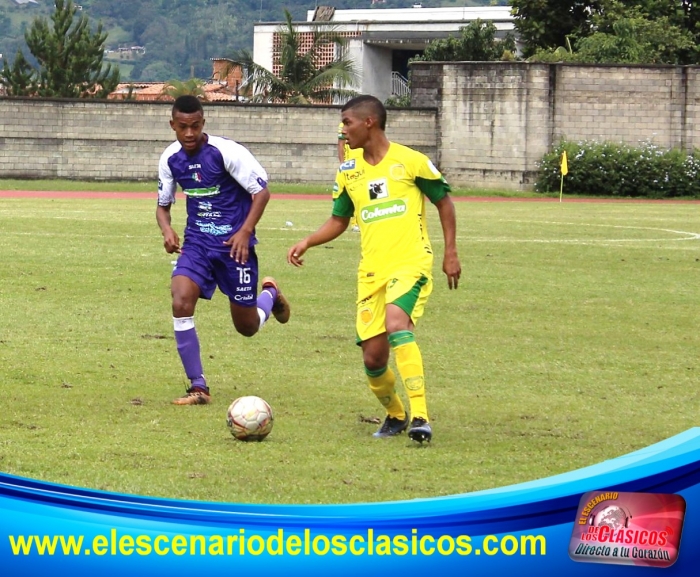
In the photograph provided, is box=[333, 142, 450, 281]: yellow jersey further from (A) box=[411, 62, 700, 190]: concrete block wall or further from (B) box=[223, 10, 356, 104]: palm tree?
(B) box=[223, 10, 356, 104]: palm tree

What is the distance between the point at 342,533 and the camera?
2.59 metres

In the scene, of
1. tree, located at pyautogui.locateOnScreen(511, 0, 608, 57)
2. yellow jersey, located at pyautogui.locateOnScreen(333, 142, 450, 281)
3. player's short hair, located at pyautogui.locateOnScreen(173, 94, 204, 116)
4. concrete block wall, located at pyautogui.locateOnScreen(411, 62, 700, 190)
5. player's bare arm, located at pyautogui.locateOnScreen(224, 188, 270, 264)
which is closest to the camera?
yellow jersey, located at pyautogui.locateOnScreen(333, 142, 450, 281)

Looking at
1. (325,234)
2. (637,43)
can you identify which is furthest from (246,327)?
(637,43)

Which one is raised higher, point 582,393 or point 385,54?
point 385,54

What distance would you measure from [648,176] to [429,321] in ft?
89.4

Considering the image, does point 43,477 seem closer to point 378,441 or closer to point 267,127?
point 378,441

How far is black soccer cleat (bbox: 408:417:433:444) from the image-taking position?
22.6 ft

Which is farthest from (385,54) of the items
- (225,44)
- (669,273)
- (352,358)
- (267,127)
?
(225,44)

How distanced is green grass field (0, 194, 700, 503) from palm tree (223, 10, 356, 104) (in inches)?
1743

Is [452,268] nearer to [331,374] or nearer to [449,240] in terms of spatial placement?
[449,240]

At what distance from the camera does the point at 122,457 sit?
21.0 ft

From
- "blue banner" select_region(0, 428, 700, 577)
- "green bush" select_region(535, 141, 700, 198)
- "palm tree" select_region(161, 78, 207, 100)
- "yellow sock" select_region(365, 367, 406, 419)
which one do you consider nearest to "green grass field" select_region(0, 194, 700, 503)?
"yellow sock" select_region(365, 367, 406, 419)

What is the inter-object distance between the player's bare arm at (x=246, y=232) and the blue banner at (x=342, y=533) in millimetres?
5719

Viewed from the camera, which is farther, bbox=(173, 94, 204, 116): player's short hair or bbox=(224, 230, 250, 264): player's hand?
bbox=(224, 230, 250, 264): player's hand
